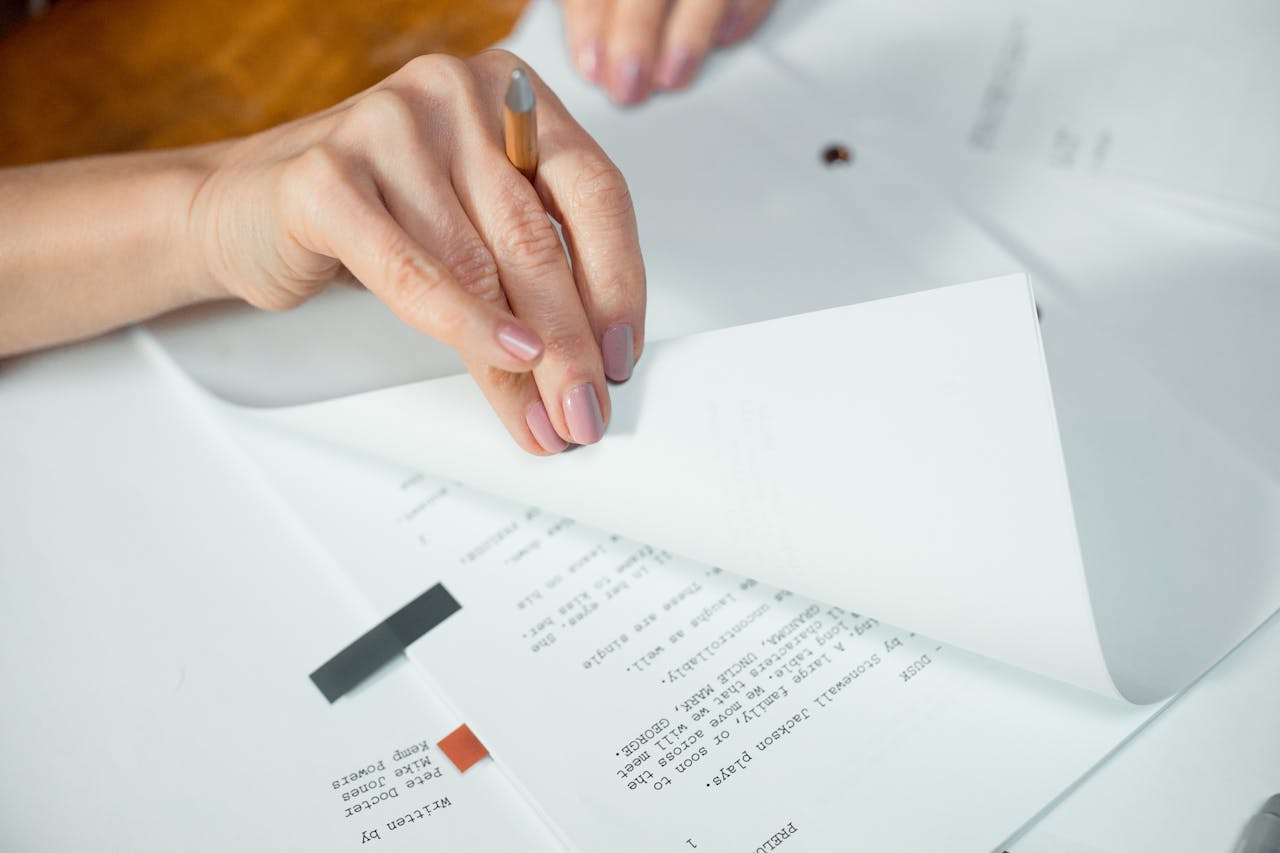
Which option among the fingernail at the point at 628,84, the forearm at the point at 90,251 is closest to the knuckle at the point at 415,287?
the forearm at the point at 90,251

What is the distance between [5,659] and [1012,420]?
1.97 feet

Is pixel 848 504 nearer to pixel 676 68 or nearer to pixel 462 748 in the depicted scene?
pixel 462 748

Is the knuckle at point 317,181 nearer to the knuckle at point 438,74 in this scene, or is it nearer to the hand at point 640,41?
the knuckle at point 438,74

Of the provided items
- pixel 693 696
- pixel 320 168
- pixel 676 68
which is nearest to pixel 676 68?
pixel 676 68

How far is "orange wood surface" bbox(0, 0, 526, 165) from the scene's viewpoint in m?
0.83

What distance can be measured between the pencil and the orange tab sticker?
A: 34 centimetres

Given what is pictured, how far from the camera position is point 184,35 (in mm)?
876

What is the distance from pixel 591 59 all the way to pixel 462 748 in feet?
1.97

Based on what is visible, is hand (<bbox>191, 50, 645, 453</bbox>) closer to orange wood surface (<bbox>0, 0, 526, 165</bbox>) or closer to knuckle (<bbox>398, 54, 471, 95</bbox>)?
knuckle (<bbox>398, 54, 471, 95</bbox>)

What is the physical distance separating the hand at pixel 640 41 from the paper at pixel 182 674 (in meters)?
0.45

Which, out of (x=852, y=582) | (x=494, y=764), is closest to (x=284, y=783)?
(x=494, y=764)

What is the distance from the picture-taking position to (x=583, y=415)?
1.83ft

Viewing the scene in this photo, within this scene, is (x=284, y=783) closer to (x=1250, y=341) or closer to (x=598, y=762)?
(x=598, y=762)

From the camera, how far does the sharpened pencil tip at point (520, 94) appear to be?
50 cm
